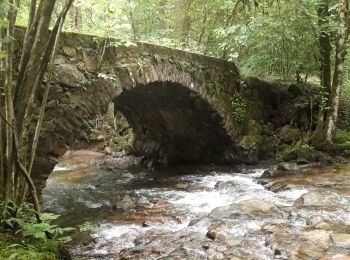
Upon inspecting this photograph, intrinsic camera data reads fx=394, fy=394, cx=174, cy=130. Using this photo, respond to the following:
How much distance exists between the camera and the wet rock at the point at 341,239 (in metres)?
4.24

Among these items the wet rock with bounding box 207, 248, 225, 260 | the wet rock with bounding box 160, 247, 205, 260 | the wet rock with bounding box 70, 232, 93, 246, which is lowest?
the wet rock with bounding box 70, 232, 93, 246

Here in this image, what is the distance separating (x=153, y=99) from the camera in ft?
30.2

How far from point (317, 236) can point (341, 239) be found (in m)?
0.26

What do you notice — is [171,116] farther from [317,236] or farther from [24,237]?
[24,237]

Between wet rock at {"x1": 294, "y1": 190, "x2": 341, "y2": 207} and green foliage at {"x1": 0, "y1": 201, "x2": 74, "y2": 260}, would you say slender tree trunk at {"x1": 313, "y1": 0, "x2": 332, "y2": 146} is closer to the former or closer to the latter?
wet rock at {"x1": 294, "y1": 190, "x2": 341, "y2": 207}

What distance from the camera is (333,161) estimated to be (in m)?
9.11

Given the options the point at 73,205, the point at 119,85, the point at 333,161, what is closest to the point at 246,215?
the point at 119,85

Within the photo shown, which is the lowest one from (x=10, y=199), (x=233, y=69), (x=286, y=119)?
(x=10, y=199)

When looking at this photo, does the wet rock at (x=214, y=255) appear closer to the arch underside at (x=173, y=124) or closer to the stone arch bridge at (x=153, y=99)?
the stone arch bridge at (x=153, y=99)

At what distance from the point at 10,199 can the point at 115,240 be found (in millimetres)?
1843

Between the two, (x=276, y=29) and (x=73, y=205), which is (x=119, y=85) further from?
(x=276, y=29)

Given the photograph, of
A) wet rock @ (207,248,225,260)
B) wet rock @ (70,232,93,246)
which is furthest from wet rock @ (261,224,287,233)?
wet rock @ (70,232,93,246)

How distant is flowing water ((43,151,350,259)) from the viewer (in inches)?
171

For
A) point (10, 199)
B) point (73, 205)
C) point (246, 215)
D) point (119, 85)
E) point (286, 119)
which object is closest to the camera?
point (10, 199)
